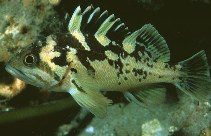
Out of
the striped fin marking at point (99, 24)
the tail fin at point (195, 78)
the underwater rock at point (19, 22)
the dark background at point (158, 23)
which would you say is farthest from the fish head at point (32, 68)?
the tail fin at point (195, 78)

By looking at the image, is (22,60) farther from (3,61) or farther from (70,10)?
(70,10)

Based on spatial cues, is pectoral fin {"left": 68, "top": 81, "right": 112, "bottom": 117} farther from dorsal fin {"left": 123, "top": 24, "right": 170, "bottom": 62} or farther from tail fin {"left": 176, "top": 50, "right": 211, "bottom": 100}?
tail fin {"left": 176, "top": 50, "right": 211, "bottom": 100}

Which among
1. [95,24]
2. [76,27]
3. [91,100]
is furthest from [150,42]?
[91,100]

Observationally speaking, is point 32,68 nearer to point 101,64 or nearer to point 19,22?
point 101,64

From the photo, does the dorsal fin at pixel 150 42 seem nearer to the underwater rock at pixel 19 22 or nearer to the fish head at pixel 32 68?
the fish head at pixel 32 68

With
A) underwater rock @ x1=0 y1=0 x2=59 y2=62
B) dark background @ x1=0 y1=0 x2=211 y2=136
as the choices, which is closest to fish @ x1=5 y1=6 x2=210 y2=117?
underwater rock @ x1=0 y1=0 x2=59 y2=62
